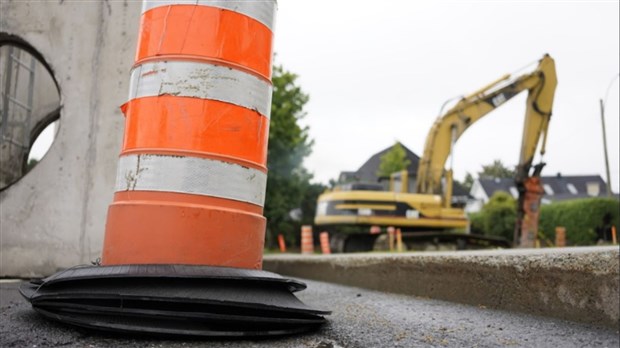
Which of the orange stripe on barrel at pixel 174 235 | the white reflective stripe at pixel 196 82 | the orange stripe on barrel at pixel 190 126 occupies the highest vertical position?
the white reflective stripe at pixel 196 82

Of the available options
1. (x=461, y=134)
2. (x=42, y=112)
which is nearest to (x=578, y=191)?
(x=461, y=134)

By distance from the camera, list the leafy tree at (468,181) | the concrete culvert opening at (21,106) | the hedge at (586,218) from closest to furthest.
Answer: the concrete culvert opening at (21,106) → the hedge at (586,218) → the leafy tree at (468,181)

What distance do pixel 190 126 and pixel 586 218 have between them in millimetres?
20981

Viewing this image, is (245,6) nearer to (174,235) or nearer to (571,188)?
(174,235)

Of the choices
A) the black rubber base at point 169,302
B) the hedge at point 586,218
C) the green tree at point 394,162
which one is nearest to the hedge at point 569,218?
the hedge at point 586,218

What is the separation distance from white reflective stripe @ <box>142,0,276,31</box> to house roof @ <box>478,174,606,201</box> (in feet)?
191

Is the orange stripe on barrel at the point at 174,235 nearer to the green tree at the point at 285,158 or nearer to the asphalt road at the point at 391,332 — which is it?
the asphalt road at the point at 391,332

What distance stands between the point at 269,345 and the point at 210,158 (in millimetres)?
777

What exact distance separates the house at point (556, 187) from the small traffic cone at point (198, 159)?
57423 millimetres

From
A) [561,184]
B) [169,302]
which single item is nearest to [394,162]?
[169,302]

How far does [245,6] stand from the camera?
216 cm

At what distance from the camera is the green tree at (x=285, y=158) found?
74.4 feet

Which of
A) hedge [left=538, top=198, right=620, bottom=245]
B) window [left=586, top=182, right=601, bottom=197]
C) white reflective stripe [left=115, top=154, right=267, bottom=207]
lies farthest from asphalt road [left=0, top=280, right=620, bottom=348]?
window [left=586, top=182, right=601, bottom=197]

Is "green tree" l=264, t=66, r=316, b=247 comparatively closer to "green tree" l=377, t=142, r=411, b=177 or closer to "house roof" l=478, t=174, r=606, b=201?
"green tree" l=377, t=142, r=411, b=177
